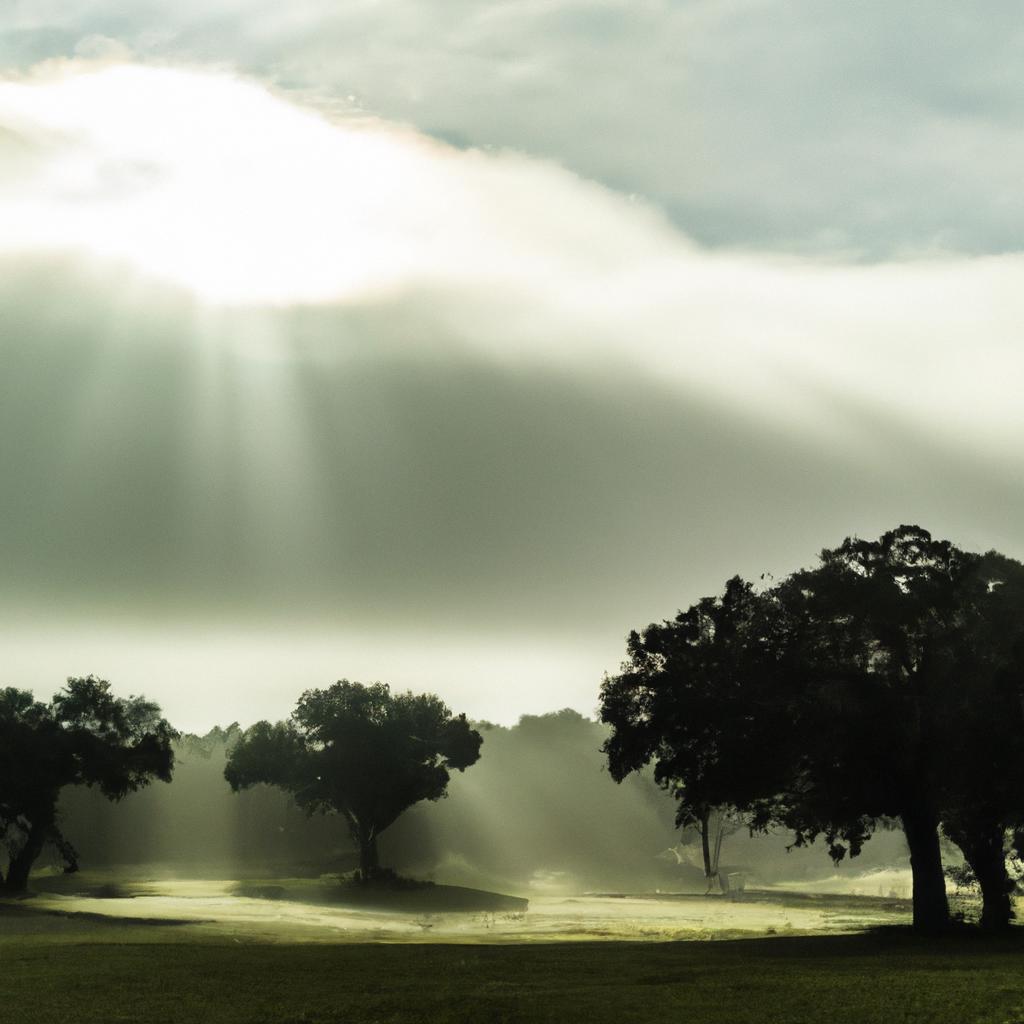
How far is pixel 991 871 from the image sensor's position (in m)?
48.8

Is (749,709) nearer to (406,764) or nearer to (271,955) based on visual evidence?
(271,955)

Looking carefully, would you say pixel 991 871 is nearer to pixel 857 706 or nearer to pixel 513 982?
pixel 857 706

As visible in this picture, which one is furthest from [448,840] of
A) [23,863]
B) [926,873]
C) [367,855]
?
[926,873]

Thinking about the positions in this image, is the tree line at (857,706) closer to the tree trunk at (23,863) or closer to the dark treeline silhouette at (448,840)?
the tree trunk at (23,863)

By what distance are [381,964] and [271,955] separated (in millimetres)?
5104

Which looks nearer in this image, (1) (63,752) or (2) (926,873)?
(2) (926,873)

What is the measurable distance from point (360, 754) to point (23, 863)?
24524mm

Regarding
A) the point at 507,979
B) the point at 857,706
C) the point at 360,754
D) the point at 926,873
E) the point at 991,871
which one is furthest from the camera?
the point at 360,754

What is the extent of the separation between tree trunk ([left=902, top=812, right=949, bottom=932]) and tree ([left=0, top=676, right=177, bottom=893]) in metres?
51.8

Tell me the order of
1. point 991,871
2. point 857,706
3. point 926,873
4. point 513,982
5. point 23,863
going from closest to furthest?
point 513,982 < point 857,706 < point 926,873 < point 991,871 < point 23,863

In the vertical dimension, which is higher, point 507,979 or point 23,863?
point 507,979

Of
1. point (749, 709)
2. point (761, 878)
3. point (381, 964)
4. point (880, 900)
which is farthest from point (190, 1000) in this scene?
point (761, 878)

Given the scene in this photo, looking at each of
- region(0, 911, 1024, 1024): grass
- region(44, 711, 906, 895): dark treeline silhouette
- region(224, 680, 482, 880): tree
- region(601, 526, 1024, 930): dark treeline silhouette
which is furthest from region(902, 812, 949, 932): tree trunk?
region(44, 711, 906, 895): dark treeline silhouette

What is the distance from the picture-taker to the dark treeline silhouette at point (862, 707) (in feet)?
149
